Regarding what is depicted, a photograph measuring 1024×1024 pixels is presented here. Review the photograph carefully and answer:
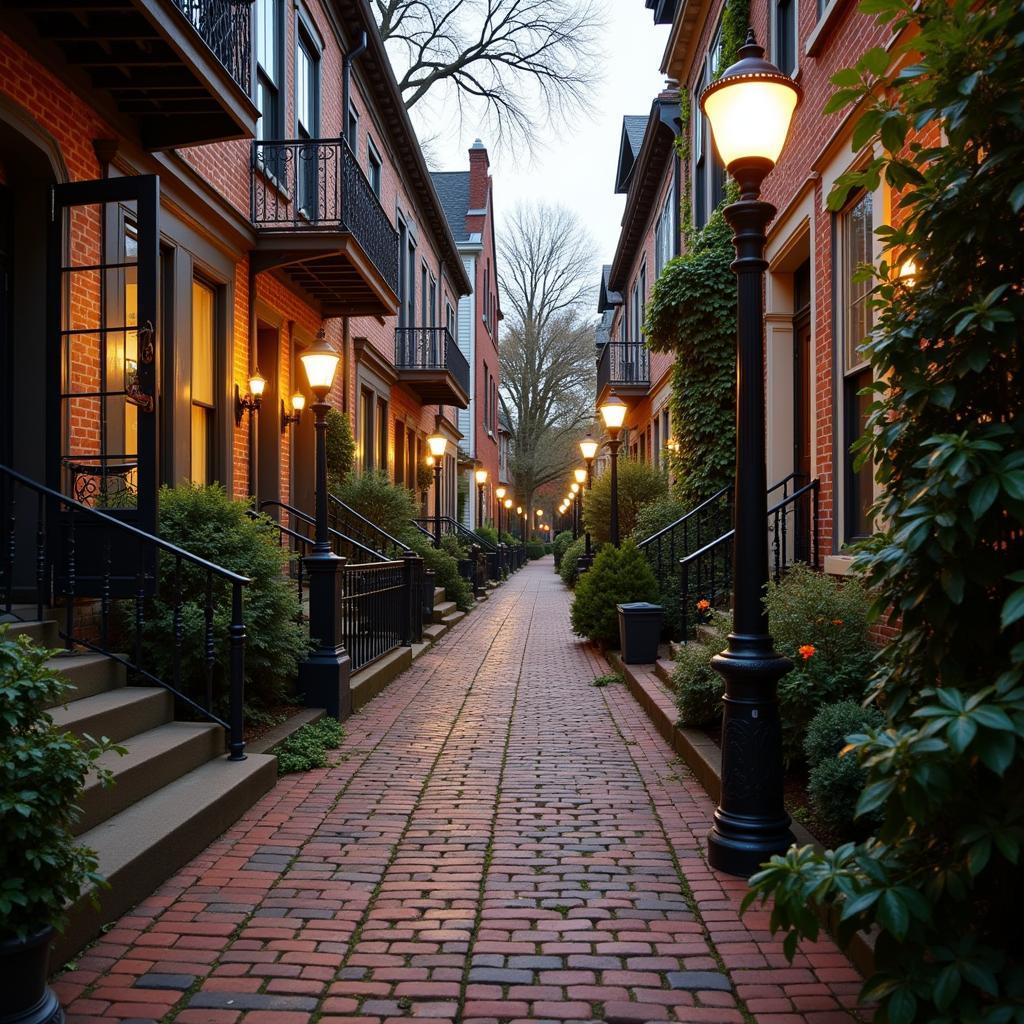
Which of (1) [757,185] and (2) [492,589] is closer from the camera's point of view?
(1) [757,185]

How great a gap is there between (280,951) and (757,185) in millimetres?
3904

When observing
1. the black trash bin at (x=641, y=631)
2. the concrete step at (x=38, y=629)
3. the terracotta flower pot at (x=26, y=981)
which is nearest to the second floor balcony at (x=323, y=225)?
the black trash bin at (x=641, y=631)

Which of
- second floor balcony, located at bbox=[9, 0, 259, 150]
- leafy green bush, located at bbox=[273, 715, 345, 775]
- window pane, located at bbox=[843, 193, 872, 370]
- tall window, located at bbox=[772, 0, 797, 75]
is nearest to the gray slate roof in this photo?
tall window, located at bbox=[772, 0, 797, 75]

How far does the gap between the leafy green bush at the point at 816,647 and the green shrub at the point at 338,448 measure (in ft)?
29.3

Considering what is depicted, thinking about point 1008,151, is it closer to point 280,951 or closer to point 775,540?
point 280,951

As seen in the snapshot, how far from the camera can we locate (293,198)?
12.3m

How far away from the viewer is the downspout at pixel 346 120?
15.1 metres

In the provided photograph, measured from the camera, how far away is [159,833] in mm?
4488

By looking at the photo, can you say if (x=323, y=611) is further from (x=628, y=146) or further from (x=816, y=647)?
(x=628, y=146)

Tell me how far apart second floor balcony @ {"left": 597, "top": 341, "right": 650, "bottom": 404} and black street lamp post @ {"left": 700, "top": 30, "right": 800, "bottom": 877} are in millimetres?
17678

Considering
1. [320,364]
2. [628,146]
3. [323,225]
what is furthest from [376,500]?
[628,146]

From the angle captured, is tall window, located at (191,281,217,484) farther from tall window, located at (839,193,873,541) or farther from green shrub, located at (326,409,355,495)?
tall window, located at (839,193,873,541)

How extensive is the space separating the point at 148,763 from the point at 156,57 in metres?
4.71

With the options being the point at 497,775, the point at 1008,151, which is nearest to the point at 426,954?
the point at 497,775
